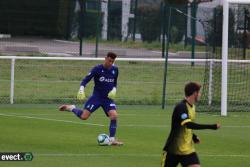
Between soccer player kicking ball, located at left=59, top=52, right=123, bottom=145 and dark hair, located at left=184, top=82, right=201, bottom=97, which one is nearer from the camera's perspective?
dark hair, located at left=184, top=82, right=201, bottom=97

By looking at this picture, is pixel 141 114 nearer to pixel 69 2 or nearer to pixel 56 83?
pixel 56 83

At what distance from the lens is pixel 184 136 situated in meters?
12.1

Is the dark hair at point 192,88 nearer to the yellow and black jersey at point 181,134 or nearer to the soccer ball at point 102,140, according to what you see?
the yellow and black jersey at point 181,134

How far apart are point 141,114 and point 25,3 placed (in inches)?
509

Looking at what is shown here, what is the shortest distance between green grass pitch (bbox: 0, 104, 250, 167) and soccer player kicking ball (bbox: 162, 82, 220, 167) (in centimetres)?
303

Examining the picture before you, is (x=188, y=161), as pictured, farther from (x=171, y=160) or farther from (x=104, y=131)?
(x=104, y=131)

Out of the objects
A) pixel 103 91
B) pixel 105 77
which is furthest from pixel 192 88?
pixel 103 91

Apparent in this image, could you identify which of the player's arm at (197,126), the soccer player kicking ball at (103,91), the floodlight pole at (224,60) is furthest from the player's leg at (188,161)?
the floodlight pole at (224,60)

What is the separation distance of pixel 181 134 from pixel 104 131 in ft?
27.5

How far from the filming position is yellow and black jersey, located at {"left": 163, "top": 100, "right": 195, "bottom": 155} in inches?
471

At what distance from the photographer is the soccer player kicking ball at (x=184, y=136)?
11.9 meters

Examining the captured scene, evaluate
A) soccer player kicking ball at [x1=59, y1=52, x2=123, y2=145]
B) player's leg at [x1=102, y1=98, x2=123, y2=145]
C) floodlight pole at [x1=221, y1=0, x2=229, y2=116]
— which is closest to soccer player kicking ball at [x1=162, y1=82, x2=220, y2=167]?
player's leg at [x1=102, y1=98, x2=123, y2=145]

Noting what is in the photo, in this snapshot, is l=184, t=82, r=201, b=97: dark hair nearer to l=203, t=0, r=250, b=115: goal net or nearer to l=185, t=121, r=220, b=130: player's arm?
l=185, t=121, r=220, b=130: player's arm

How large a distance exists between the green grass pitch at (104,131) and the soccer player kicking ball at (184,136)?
3034 mm
